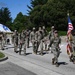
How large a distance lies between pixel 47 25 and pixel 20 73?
51618 millimetres

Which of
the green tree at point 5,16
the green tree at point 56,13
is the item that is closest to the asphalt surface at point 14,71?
the green tree at point 56,13

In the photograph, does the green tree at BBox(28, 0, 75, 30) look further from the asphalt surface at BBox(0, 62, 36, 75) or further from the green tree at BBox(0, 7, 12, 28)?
the green tree at BBox(0, 7, 12, 28)

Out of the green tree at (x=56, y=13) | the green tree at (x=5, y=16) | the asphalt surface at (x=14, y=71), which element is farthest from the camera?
the green tree at (x=5, y=16)

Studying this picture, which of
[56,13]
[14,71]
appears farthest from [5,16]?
[14,71]

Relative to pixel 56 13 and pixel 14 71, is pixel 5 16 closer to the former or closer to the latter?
pixel 56 13

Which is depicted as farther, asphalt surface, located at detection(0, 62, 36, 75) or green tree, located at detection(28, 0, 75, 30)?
green tree, located at detection(28, 0, 75, 30)

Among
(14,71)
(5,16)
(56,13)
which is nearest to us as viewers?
(14,71)

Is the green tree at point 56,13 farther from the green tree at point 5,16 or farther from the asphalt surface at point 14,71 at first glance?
the green tree at point 5,16

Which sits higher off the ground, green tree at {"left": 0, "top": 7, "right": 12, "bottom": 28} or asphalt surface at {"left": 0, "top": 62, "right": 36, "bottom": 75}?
green tree at {"left": 0, "top": 7, "right": 12, "bottom": 28}

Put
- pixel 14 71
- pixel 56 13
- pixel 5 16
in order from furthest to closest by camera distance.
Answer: pixel 5 16 < pixel 56 13 < pixel 14 71

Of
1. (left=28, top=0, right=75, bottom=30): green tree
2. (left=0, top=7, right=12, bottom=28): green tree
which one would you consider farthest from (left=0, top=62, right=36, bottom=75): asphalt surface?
(left=0, top=7, right=12, bottom=28): green tree

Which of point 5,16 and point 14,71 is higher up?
point 5,16

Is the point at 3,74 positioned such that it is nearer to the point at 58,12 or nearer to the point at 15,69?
the point at 15,69

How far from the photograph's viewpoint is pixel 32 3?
92.2 meters
